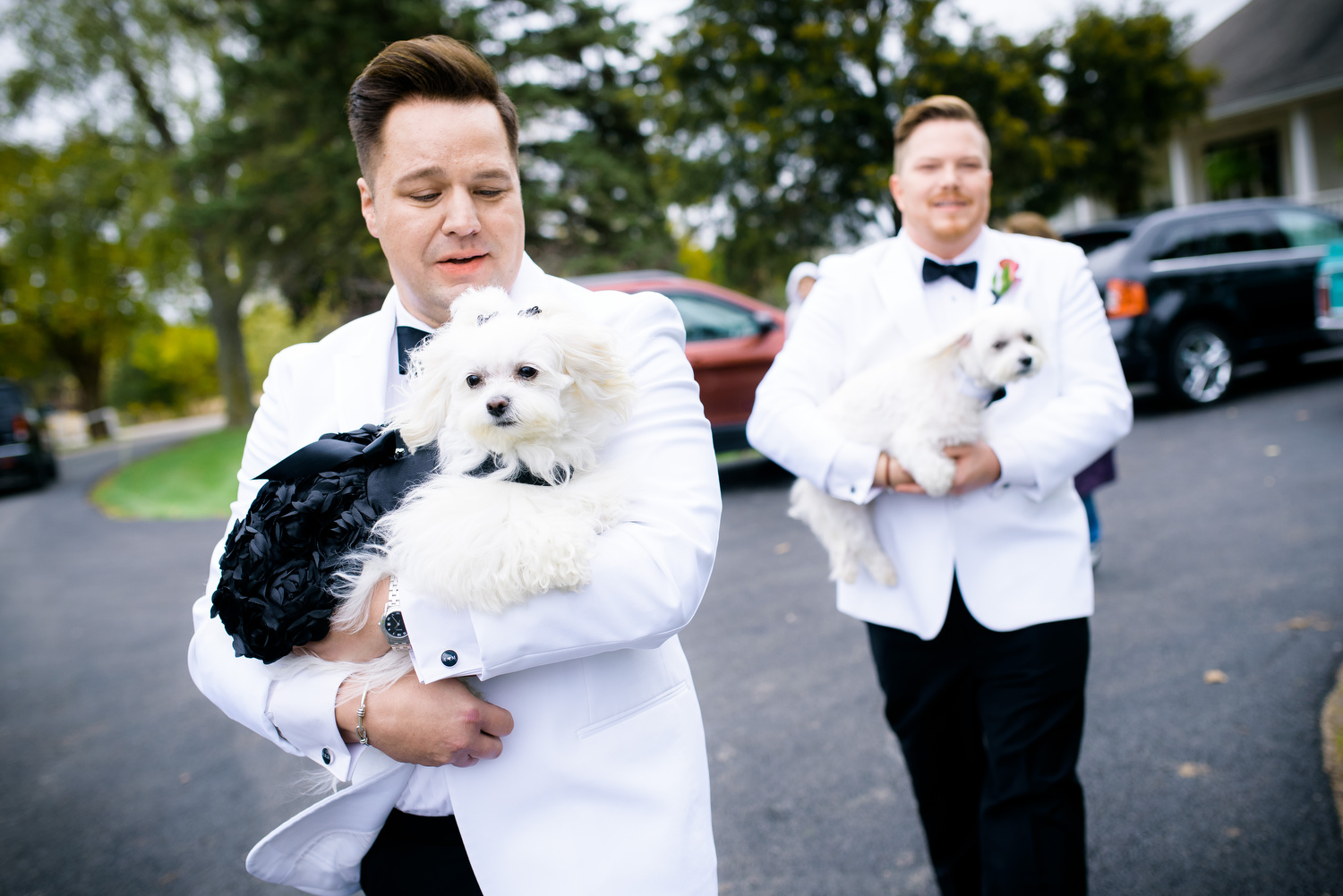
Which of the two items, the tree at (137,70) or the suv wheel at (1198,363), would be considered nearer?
the suv wheel at (1198,363)

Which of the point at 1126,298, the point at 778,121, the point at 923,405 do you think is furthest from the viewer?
the point at 778,121

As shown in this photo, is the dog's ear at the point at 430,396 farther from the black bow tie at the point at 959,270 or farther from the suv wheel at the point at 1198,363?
the suv wheel at the point at 1198,363

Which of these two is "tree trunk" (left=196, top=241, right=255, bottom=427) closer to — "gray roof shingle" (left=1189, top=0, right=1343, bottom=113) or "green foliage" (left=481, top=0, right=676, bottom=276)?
"green foliage" (left=481, top=0, right=676, bottom=276)

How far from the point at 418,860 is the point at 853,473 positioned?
58.2 inches

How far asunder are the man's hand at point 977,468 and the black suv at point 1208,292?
8.21 meters

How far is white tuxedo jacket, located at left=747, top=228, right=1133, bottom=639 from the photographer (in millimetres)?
2250

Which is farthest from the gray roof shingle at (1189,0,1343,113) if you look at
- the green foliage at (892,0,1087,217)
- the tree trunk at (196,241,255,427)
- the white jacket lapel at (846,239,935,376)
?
the tree trunk at (196,241,255,427)

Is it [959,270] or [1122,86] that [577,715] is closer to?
[959,270]

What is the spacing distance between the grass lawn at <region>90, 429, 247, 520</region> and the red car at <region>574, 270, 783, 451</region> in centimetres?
585

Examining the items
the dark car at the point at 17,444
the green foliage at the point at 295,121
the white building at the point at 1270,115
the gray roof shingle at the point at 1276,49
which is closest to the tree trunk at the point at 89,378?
the green foliage at the point at 295,121

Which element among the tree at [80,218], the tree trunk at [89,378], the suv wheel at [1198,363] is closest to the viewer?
the suv wheel at [1198,363]

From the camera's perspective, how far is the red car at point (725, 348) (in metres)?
8.62

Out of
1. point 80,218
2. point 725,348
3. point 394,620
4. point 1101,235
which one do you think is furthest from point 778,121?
point 80,218

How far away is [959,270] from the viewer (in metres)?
2.55
